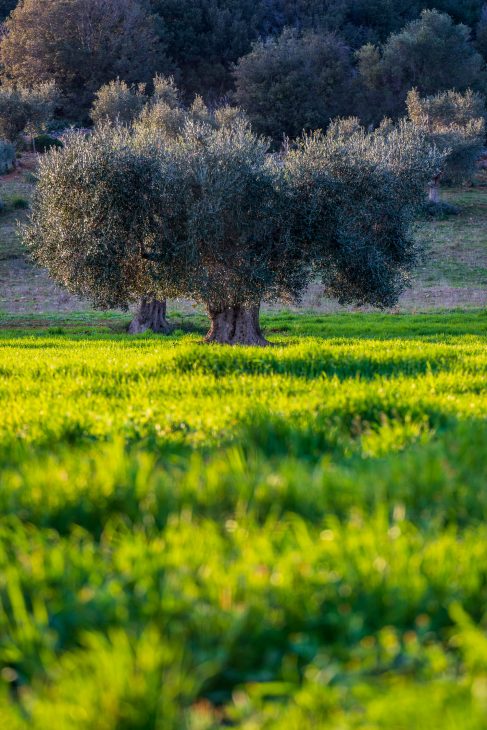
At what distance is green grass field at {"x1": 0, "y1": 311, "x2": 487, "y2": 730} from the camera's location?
2.10 metres

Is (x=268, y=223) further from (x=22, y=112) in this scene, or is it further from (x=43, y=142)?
(x=22, y=112)

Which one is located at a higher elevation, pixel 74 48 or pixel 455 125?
pixel 74 48

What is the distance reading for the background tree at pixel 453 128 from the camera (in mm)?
66125

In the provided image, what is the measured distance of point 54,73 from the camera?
96.6 metres

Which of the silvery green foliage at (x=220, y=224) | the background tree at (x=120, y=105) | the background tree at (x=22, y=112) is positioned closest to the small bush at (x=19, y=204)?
the background tree at (x=22, y=112)

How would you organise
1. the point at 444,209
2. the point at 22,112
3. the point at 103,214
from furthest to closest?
1. the point at 22,112
2. the point at 444,209
3. the point at 103,214

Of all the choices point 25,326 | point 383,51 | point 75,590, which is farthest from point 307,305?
point 383,51

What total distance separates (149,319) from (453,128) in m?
46.3

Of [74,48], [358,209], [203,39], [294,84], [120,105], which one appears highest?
[203,39]

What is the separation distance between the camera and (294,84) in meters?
88.2

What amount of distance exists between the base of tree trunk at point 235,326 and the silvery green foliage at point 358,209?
302 cm

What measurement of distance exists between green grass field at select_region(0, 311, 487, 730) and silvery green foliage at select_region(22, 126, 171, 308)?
64.5ft

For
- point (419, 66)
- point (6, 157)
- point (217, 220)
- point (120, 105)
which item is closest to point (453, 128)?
point (419, 66)

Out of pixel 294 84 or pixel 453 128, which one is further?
pixel 294 84
